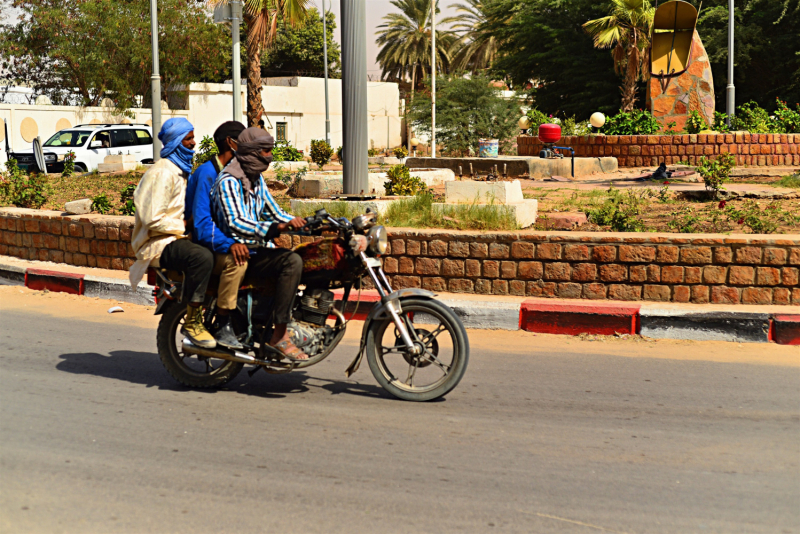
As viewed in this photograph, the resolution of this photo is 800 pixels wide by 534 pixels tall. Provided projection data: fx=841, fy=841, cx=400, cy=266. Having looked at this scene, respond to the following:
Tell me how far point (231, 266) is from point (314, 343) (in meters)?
0.67

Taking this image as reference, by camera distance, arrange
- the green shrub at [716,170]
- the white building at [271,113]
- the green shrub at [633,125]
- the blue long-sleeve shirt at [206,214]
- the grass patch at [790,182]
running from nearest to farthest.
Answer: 1. the blue long-sleeve shirt at [206,214]
2. the green shrub at [716,170]
3. the grass patch at [790,182]
4. the green shrub at [633,125]
5. the white building at [271,113]

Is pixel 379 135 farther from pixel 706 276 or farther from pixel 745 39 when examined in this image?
pixel 706 276

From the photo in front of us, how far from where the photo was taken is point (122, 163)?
2303cm

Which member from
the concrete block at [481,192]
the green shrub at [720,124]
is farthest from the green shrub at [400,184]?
the green shrub at [720,124]

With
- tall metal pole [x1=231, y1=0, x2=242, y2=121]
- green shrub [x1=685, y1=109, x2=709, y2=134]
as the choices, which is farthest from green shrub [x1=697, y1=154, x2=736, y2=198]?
green shrub [x1=685, y1=109, x2=709, y2=134]

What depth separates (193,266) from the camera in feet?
16.3

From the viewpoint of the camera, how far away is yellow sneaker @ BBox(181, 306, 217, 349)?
16.6 ft

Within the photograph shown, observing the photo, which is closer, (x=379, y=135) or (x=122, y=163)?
(x=122, y=163)

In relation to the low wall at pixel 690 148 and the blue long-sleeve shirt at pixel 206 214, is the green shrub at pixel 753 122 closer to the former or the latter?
the low wall at pixel 690 148

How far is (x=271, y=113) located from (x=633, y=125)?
27029 mm

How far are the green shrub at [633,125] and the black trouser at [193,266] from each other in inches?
747

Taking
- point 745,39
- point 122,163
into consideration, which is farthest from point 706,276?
point 745,39

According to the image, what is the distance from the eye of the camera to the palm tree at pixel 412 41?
2280 inches

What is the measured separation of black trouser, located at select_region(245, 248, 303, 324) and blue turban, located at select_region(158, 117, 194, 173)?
93 centimetres
